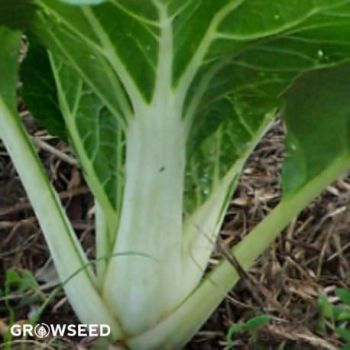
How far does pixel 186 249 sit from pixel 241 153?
0.15 m

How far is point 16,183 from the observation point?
1391mm

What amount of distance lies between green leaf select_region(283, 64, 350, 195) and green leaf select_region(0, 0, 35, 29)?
27 centimetres

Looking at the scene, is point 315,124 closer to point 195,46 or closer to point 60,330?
Result: point 195,46

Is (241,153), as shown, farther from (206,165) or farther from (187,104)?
(187,104)

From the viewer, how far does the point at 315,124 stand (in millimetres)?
1072

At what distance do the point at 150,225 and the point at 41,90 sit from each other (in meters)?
0.29

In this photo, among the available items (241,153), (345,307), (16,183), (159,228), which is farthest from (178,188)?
(16,183)

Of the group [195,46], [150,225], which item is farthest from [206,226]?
[195,46]

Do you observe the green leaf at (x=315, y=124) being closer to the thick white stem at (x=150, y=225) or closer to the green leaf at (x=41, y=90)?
the thick white stem at (x=150, y=225)

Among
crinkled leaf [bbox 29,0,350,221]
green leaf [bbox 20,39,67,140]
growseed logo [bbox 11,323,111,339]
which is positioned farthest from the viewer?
green leaf [bbox 20,39,67,140]

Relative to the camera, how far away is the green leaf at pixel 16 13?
0.96 metres

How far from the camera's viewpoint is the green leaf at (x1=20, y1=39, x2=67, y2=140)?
1242 mm

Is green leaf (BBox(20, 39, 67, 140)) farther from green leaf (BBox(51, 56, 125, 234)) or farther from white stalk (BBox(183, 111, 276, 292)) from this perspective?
white stalk (BBox(183, 111, 276, 292))

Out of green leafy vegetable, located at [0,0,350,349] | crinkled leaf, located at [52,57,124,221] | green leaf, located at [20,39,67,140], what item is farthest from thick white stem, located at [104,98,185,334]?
green leaf, located at [20,39,67,140]
